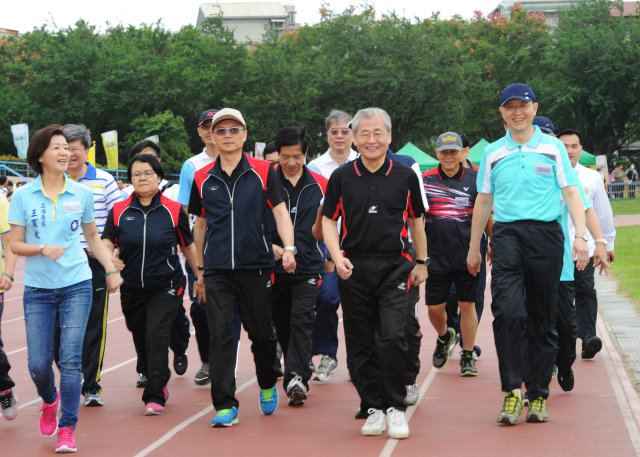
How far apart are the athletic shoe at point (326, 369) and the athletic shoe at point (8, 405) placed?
8.57 ft

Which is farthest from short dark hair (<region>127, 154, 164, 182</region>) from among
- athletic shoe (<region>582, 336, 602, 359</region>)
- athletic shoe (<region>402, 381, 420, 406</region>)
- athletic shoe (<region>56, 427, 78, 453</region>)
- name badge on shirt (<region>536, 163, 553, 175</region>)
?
athletic shoe (<region>582, 336, 602, 359</region>)

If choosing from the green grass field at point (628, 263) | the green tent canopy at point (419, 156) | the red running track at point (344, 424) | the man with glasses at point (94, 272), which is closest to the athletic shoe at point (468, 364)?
the red running track at point (344, 424)

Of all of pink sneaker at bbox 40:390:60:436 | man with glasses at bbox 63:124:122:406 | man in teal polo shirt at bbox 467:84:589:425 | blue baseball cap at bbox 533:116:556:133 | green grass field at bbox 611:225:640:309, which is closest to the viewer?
pink sneaker at bbox 40:390:60:436

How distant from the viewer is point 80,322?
6547 mm

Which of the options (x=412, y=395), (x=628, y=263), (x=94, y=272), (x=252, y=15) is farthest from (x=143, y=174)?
(x=252, y=15)

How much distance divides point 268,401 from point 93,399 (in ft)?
4.87

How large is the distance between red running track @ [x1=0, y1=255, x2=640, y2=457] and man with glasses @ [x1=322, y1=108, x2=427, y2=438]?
369mm

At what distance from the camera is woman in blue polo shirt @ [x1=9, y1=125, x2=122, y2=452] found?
254 inches

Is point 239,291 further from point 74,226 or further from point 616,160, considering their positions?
point 616,160

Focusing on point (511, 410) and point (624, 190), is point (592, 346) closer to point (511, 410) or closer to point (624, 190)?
point (511, 410)

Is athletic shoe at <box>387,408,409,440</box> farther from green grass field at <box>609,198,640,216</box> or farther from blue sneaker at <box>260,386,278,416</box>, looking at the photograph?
green grass field at <box>609,198,640,216</box>

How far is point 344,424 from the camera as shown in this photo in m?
7.08

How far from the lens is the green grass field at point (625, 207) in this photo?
44388 millimetres

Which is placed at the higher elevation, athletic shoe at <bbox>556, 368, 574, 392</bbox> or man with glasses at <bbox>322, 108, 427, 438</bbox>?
man with glasses at <bbox>322, 108, 427, 438</bbox>
